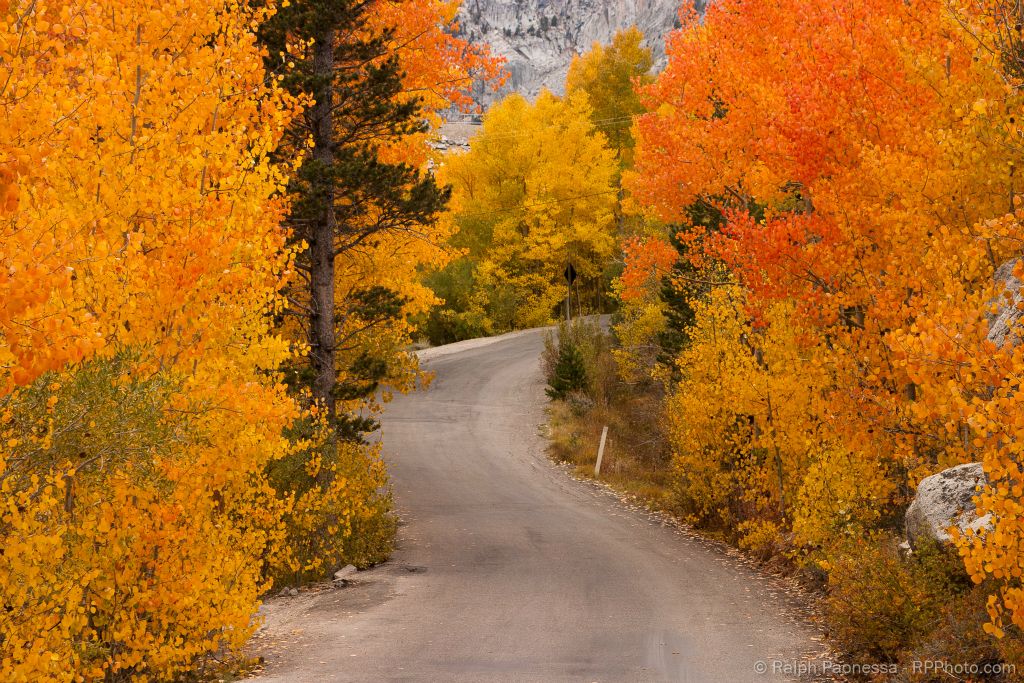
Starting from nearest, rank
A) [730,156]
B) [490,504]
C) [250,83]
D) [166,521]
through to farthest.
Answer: [166,521] → [250,83] → [730,156] → [490,504]

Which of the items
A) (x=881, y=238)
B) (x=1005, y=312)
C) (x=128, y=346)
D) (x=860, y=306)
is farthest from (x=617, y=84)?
(x=128, y=346)

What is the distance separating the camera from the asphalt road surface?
1038 centimetres

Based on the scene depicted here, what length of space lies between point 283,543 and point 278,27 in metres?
8.28

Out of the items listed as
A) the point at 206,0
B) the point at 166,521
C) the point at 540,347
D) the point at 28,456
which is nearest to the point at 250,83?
the point at 206,0

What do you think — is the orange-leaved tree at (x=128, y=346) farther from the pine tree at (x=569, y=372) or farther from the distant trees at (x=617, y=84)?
the distant trees at (x=617, y=84)

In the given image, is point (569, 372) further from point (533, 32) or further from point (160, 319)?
point (533, 32)

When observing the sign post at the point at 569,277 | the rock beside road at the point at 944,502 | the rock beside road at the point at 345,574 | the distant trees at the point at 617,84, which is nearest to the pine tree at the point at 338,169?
the rock beside road at the point at 345,574

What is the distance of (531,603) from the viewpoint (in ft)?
43.7

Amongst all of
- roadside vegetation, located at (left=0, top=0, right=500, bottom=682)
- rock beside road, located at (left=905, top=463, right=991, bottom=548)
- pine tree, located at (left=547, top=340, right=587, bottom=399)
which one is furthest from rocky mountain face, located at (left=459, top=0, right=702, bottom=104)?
rock beside road, located at (left=905, top=463, right=991, bottom=548)

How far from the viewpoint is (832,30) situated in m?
13.7

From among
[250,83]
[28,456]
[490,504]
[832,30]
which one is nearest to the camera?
[28,456]

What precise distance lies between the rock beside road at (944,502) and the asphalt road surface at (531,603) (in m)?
1.96

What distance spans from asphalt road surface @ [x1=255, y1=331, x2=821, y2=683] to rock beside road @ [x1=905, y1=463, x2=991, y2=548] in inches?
77.3

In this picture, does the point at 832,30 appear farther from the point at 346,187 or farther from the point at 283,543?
the point at 283,543
